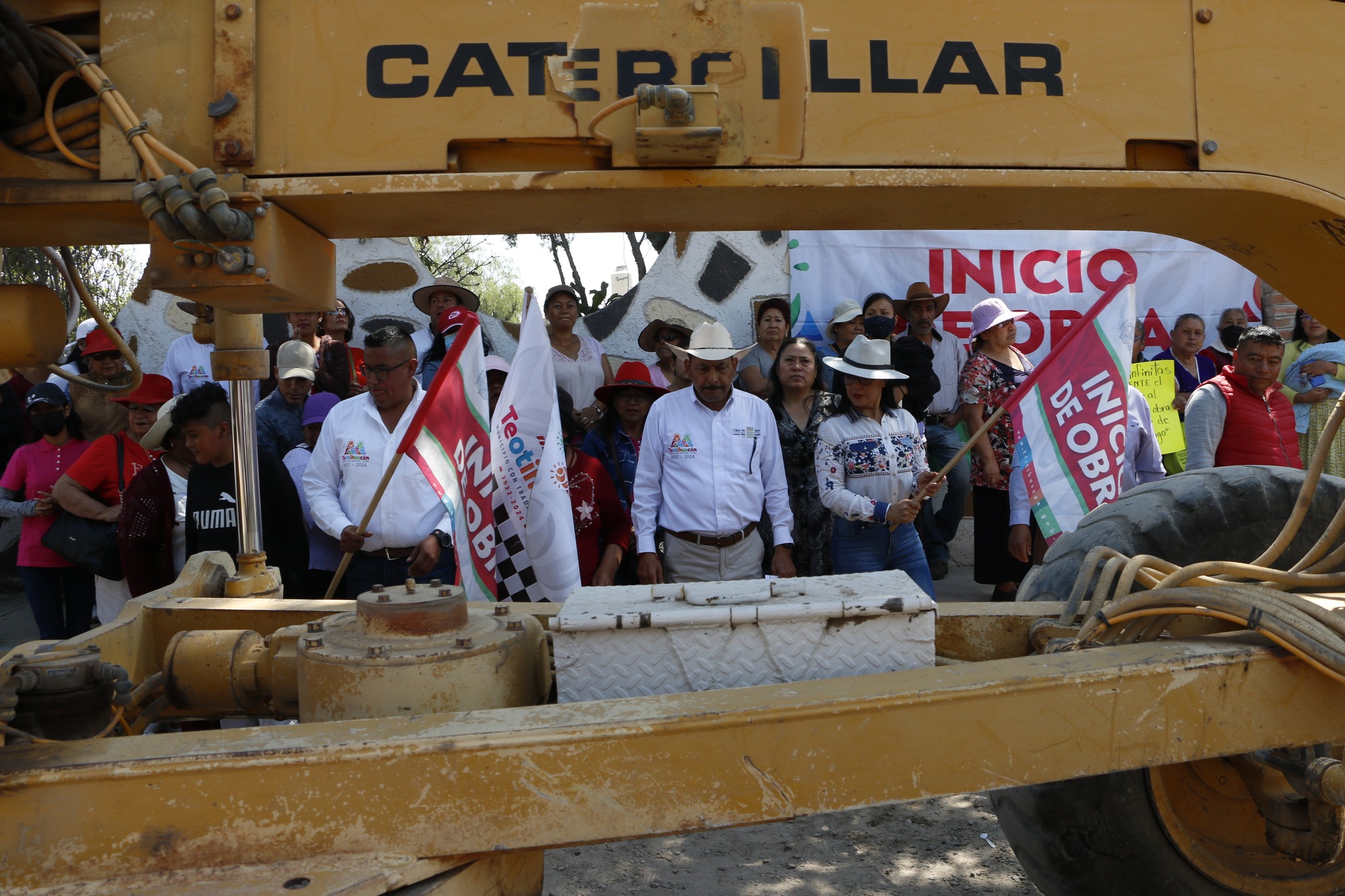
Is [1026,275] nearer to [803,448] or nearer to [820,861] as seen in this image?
[803,448]

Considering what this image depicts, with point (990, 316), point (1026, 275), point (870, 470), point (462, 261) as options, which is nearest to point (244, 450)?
point (870, 470)

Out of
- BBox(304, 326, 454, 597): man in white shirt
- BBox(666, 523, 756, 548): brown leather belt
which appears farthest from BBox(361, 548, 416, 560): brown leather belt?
BBox(666, 523, 756, 548): brown leather belt

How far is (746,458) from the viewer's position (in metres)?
5.07

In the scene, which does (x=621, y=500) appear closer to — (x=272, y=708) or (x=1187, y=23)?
(x=272, y=708)

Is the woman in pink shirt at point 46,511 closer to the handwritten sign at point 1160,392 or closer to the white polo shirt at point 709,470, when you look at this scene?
the white polo shirt at point 709,470

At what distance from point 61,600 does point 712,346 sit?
11.8ft

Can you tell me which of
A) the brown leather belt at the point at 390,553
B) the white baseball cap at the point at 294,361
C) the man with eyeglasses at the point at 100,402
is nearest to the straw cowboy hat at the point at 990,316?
the brown leather belt at the point at 390,553

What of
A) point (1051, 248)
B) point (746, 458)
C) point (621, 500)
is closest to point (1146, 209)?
point (746, 458)

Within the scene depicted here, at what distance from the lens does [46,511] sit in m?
5.36

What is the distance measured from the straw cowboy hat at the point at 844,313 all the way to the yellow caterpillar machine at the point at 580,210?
16.3ft

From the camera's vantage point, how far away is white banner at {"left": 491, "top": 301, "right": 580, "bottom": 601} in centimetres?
418

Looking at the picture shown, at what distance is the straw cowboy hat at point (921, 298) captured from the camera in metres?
7.74

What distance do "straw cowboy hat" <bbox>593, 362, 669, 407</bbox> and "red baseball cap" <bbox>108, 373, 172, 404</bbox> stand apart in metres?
2.19

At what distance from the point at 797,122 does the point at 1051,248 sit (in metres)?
7.25
